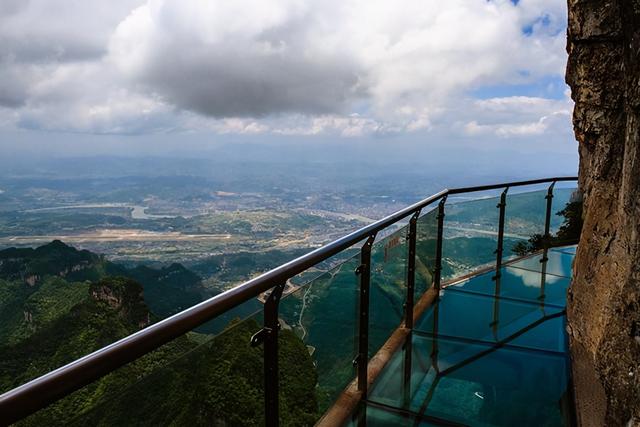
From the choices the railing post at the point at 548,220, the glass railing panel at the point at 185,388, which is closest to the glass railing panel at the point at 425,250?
the railing post at the point at 548,220

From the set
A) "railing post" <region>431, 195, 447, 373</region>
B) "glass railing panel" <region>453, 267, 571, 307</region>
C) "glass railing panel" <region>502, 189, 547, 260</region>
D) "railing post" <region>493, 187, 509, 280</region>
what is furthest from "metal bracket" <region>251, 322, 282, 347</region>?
"glass railing panel" <region>502, 189, 547, 260</region>

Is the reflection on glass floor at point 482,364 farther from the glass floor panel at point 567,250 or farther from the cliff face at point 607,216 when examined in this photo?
the glass floor panel at point 567,250

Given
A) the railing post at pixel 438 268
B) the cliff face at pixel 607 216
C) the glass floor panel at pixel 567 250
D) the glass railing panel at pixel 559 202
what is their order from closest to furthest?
the cliff face at pixel 607 216 → the railing post at pixel 438 268 → the glass floor panel at pixel 567 250 → the glass railing panel at pixel 559 202

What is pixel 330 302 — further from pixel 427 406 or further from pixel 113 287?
pixel 113 287

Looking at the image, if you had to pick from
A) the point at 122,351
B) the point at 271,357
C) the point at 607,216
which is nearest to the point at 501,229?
the point at 607,216

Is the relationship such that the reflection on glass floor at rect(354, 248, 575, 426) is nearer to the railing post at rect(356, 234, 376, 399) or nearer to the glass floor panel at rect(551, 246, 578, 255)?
the railing post at rect(356, 234, 376, 399)

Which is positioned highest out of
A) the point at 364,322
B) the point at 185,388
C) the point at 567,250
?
the point at 185,388

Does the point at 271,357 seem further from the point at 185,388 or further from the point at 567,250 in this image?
the point at 567,250
